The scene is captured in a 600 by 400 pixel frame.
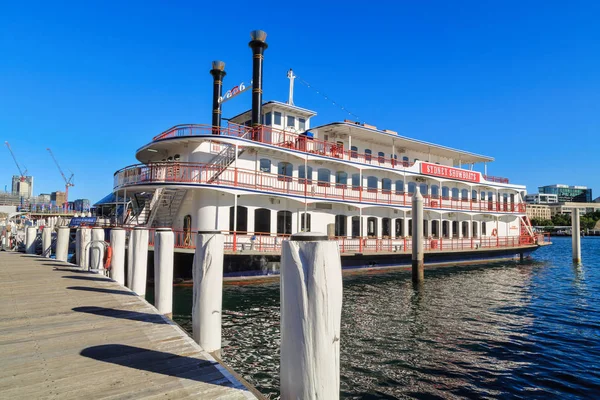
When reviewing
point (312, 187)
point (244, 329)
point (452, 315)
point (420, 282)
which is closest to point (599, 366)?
point (452, 315)

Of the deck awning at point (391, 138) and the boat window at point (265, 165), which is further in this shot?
the deck awning at point (391, 138)

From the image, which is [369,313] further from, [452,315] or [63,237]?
[63,237]

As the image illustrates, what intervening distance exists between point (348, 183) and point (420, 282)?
7765 mm

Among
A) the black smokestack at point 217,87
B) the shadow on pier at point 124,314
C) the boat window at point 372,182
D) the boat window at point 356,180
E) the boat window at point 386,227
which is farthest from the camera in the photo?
the black smokestack at point 217,87

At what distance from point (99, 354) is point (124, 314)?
178 cm

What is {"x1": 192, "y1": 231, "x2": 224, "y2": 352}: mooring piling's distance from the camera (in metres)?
4.90

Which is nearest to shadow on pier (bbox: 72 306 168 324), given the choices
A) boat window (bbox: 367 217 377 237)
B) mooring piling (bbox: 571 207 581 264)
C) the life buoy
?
the life buoy

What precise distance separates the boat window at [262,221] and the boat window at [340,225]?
490cm

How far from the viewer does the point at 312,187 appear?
20859 millimetres

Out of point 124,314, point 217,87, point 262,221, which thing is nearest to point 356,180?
point 262,221

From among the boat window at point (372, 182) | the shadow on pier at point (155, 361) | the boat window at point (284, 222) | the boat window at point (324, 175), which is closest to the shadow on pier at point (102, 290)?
the shadow on pier at point (155, 361)

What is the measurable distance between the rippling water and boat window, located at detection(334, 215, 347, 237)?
5603mm

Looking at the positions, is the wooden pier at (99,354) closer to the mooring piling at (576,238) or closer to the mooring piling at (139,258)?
the mooring piling at (139,258)

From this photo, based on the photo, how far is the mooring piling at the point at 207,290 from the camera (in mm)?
4902
